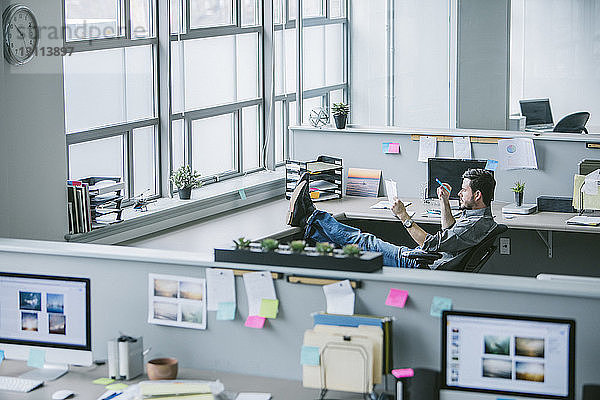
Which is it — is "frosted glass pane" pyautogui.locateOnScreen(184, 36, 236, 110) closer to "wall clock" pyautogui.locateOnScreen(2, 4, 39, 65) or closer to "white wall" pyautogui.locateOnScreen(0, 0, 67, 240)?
"white wall" pyautogui.locateOnScreen(0, 0, 67, 240)

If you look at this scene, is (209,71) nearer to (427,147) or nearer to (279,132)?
(279,132)

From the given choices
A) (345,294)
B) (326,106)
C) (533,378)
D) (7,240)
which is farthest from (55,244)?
(326,106)

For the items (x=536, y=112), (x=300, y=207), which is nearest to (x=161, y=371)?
(x=300, y=207)

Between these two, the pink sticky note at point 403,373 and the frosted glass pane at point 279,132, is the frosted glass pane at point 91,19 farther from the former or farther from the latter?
the pink sticky note at point 403,373

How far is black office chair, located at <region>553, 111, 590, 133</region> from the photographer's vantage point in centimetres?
753

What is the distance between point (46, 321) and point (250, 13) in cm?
385

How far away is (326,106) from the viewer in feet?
24.6

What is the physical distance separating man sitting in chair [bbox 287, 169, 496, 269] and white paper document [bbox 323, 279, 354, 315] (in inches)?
65.4

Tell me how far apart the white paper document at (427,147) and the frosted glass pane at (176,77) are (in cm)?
157

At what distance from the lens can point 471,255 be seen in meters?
4.56

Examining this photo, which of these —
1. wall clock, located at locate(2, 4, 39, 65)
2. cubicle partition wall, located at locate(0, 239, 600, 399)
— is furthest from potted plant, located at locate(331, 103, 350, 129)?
cubicle partition wall, located at locate(0, 239, 600, 399)

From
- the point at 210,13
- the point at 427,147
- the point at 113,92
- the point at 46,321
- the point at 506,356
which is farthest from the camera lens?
the point at 210,13

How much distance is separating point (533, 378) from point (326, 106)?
4986 millimetres

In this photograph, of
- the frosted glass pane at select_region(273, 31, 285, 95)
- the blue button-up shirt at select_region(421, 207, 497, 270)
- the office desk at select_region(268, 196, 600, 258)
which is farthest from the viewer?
the frosted glass pane at select_region(273, 31, 285, 95)
